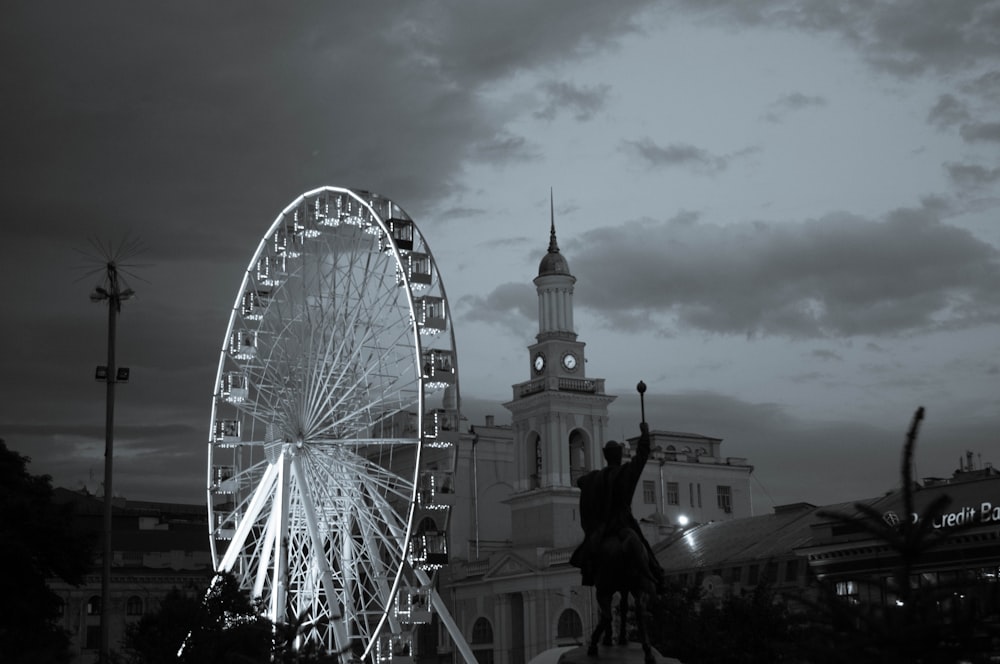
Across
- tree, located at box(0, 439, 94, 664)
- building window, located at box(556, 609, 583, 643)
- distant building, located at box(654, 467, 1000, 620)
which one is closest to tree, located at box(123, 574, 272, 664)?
tree, located at box(0, 439, 94, 664)

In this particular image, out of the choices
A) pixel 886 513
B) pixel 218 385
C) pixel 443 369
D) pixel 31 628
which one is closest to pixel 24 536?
pixel 31 628

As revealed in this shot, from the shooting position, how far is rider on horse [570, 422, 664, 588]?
26.4 m

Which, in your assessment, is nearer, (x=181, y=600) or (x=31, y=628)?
(x=181, y=600)

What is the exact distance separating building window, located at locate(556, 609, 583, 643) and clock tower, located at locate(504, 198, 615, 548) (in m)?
5.31

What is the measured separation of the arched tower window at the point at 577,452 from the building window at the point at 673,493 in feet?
52.7

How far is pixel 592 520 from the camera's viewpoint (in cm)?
2680

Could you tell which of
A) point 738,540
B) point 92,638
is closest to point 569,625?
point 738,540

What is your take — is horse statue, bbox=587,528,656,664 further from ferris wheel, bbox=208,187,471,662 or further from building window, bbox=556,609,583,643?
building window, bbox=556,609,583,643

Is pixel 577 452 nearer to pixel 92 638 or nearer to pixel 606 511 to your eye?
pixel 92 638

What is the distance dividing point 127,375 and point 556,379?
52.2 m

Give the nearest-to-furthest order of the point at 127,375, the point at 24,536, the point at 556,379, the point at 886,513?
the point at 127,375 → the point at 24,536 → the point at 886,513 → the point at 556,379

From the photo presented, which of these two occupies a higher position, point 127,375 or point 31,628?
point 127,375

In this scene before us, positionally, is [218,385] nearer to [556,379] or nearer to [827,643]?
[556,379]

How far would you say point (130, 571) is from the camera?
11369cm
